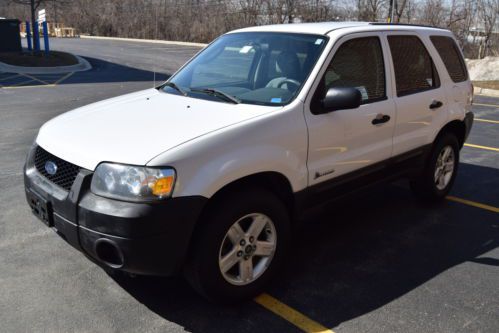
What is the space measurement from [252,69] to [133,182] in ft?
5.62

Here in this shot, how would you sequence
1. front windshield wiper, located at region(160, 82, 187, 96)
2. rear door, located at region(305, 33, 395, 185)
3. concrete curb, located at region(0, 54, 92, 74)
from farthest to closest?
concrete curb, located at region(0, 54, 92, 74), front windshield wiper, located at region(160, 82, 187, 96), rear door, located at region(305, 33, 395, 185)

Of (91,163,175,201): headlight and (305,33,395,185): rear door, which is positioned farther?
(305,33,395,185): rear door

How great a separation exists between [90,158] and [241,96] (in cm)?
128

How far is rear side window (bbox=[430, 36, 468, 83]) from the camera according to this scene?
5.20 m

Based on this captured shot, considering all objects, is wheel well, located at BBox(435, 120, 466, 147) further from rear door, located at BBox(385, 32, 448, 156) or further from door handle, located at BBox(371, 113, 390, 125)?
door handle, located at BBox(371, 113, 390, 125)

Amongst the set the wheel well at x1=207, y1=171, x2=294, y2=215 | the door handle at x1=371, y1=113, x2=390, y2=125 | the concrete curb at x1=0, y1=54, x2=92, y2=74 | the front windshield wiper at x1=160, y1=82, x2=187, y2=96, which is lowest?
the concrete curb at x1=0, y1=54, x2=92, y2=74

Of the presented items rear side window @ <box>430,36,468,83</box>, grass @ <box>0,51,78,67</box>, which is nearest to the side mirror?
rear side window @ <box>430,36,468,83</box>

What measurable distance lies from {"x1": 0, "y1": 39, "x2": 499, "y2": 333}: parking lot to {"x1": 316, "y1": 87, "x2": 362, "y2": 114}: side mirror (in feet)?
3.01

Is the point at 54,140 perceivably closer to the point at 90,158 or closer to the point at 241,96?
the point at 90,158

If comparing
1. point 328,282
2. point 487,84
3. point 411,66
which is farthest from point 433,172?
point 487,84

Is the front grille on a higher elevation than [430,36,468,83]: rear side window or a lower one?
lower

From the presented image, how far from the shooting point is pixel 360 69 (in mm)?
→ 4191

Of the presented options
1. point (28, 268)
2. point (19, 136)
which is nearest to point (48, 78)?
point (19, 136)

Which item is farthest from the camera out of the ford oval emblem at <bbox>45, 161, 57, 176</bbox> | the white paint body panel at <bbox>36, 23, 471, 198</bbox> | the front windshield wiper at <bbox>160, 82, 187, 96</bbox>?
the front windshield wiper at <bbox>160, 82, 187, 96</bbox>
